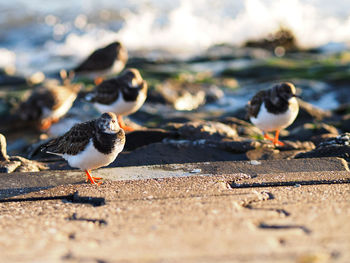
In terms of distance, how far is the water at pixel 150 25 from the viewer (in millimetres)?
14352

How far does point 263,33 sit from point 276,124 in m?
11.2

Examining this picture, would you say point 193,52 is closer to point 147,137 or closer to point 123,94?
point 123,94

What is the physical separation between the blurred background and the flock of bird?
341 millimetres

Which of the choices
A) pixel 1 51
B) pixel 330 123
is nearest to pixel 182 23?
pixel 1 51

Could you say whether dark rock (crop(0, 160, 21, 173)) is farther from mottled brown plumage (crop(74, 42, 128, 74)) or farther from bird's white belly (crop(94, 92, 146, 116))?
mottled brown plumage (crop(74, 42, 128, 74))

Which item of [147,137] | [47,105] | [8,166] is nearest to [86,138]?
[8,166]

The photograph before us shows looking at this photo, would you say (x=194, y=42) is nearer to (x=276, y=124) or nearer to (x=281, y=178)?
(x=276, y=124)

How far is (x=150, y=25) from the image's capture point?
1702 cm

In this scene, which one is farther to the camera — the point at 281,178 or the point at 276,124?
the point at 276,124

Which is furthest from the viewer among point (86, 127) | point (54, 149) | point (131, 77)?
point (131, 77)

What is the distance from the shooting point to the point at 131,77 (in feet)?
18.8

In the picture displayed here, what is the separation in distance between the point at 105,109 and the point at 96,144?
2.46 m

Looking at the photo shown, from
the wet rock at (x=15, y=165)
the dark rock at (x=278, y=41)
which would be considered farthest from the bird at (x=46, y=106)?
the dark rock at (x=278, y=41)

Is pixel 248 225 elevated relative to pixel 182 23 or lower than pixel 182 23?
lower
